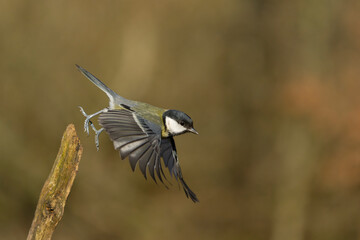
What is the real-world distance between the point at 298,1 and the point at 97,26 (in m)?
3.44

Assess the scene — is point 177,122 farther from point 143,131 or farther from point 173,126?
point 143,131

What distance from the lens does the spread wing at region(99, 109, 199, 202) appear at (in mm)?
2691

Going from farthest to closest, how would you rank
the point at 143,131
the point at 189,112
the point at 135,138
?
the point at 189,112 → the point at 143,131 → the point at 135,138

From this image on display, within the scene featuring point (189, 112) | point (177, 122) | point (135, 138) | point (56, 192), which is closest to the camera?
point (56, 192)

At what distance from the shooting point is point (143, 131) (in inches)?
115

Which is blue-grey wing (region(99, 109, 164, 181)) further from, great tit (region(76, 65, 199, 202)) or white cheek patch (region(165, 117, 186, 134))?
white cheek patch (region(165, 117, 186, 134))

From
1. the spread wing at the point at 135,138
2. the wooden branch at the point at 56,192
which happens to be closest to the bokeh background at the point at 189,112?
the spread wing at the point at 135,138

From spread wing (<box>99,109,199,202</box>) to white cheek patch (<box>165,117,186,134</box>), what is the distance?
0.13m

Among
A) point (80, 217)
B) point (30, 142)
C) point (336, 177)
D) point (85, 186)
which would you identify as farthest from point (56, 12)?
point (336, 177)

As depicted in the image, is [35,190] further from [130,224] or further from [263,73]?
[263,73]

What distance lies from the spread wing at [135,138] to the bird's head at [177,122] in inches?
5.2

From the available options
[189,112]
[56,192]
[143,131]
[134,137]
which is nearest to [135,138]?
[134,137]

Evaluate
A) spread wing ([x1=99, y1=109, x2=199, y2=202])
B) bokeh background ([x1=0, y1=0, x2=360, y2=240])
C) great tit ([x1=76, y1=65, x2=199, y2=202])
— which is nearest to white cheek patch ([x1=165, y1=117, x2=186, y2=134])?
great tit ([x1=76, y1=65, x2=199, y2=202])

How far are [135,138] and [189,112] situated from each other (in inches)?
212
